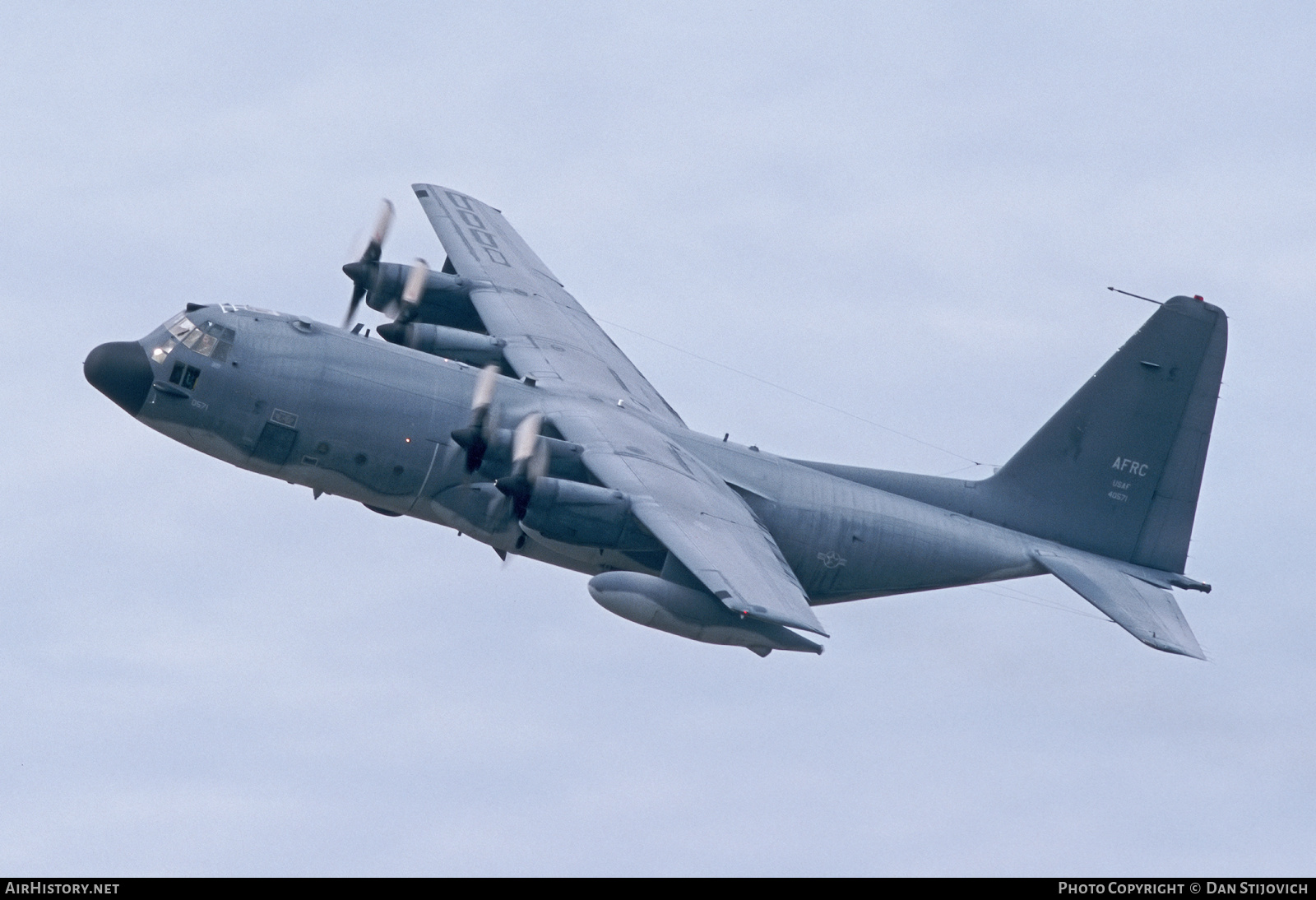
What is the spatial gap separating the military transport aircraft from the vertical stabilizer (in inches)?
1.8

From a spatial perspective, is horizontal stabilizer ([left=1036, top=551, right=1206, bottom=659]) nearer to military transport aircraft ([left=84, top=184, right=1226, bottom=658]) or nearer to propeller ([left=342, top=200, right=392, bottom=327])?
military transport aircraft ([left=84, top=184, right=1226, bottom=658])

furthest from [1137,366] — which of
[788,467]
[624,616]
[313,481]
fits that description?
[313,481]

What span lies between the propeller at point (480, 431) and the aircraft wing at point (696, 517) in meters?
2.09

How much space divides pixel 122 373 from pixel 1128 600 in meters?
21.2

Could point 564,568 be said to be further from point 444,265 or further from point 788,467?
point 444,265

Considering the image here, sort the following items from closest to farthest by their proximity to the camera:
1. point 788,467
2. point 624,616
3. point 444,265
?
point 624,616 → point 788,467 → point 444,265

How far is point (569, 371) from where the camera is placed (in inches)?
1587

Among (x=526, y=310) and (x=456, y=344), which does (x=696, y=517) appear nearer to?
(x=456, y=344)

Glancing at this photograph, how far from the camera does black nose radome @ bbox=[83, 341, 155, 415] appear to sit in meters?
36.0

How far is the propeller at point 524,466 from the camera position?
34375 mm

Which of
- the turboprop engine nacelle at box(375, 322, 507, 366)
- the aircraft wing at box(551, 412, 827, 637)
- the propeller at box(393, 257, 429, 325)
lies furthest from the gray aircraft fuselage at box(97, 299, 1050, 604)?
the propeller at box(393, 257, 429, 325)

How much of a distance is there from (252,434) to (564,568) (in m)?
6.87

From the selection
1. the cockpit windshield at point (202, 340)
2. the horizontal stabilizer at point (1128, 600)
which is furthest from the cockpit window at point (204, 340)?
the horizontal stabilizer at point (1128, 600)

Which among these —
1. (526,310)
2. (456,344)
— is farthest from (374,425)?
(526,310)
